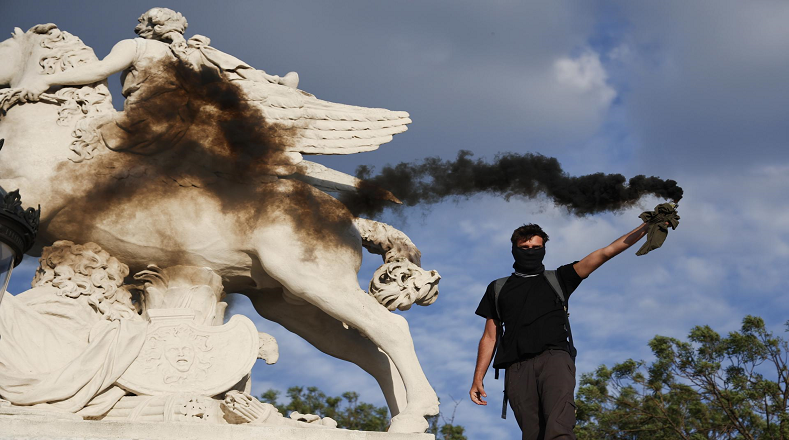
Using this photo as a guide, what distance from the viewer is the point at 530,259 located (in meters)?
4.21

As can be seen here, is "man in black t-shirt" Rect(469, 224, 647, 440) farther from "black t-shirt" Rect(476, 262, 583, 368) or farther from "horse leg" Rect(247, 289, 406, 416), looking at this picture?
"horse leg" Rect(247, 289, 406, 416)

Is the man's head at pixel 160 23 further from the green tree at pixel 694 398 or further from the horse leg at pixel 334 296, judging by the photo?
the green tree at pixel 694 398

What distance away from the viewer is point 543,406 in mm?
3871

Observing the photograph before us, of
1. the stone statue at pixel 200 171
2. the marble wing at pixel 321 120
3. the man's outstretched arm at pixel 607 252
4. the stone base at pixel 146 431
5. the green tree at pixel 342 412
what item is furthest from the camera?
the green tree at pixel 342 412

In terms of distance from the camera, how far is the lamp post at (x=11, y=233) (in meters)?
2.63

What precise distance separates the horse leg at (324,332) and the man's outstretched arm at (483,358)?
1723 mm

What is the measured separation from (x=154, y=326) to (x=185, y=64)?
1709mm

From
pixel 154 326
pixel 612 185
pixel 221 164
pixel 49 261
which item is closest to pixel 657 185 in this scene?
pixel 612 185

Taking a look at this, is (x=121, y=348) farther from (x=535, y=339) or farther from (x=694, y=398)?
(x=694, y=398)

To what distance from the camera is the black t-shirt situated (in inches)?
157

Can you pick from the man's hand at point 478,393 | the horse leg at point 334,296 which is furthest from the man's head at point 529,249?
the horse leg at point 334,296

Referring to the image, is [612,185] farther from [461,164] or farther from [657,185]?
[461,164]

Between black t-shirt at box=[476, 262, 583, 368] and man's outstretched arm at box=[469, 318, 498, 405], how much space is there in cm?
9

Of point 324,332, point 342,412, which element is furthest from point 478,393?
point 342,412
